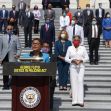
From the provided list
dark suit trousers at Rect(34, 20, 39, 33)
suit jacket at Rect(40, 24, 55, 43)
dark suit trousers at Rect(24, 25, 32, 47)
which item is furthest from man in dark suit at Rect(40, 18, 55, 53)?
dark suit trousers at Rect(34, 20, 39, 33)

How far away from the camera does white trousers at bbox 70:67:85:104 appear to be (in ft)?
48.0

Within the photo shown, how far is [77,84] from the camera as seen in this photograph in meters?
14.6

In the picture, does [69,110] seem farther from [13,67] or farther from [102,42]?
[102,42]

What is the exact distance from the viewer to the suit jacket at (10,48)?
1581cm

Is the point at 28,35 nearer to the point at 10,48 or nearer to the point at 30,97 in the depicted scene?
the point at 10,48

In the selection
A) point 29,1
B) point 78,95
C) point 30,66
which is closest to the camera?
point 30,66

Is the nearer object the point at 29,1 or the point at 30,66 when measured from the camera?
the point at 30,66

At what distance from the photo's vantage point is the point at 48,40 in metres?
19.7

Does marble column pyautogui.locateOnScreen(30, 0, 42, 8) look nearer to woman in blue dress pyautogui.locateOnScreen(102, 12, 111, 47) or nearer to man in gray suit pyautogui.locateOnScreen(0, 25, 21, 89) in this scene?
woman in blue dress pyautogui.locateOnScreen(102, 12, 111, 47)

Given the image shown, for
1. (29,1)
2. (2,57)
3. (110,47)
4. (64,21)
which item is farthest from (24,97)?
(29,1)

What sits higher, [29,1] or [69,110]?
[29,1]

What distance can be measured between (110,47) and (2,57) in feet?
22.0

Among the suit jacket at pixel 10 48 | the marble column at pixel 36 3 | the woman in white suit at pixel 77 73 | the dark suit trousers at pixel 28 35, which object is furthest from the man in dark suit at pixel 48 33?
the marble column at pixel 36 3

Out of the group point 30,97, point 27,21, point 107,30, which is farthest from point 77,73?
point 27,21
